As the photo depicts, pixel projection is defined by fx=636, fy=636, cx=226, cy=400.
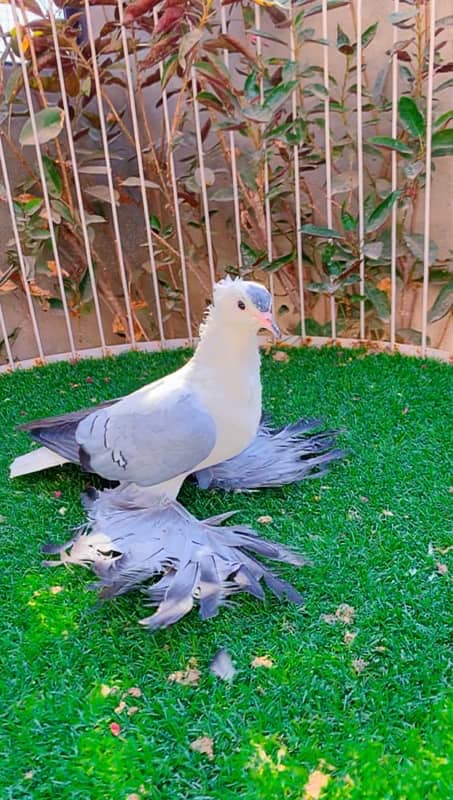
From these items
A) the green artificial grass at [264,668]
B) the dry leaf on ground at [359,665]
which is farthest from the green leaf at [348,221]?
the dry leaf on ground at [359,665]

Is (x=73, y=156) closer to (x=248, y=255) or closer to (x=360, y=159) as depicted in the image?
(x=248, y=255)

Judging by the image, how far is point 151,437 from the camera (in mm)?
1121

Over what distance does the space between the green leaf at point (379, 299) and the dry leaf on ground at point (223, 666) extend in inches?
50.1

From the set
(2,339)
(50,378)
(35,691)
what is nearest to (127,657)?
(35,691)

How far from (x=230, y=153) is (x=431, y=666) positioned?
1595 millimetres

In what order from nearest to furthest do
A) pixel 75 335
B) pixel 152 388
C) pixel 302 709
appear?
pixel 302 709
pixel 152 388
pixel 75 335

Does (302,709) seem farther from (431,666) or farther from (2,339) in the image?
(2,339)

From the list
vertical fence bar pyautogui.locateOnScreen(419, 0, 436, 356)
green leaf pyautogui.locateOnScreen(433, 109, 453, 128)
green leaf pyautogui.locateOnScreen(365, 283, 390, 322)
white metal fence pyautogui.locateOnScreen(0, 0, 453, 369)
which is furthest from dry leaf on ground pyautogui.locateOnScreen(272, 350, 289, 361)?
green leaf pyautogui.locateOnScreen(433, 109, 453, 128)

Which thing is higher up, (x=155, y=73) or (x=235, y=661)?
(x=155, y=73)

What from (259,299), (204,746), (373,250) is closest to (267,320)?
(259,299)

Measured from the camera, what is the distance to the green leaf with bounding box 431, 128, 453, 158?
1717 millimetres

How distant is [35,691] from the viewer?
869 millimetres

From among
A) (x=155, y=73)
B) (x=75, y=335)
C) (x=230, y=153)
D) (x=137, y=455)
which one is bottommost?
(x=75, y=335)

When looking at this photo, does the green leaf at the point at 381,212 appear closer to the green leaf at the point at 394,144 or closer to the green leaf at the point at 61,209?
the green leaf at the point at 394,144
